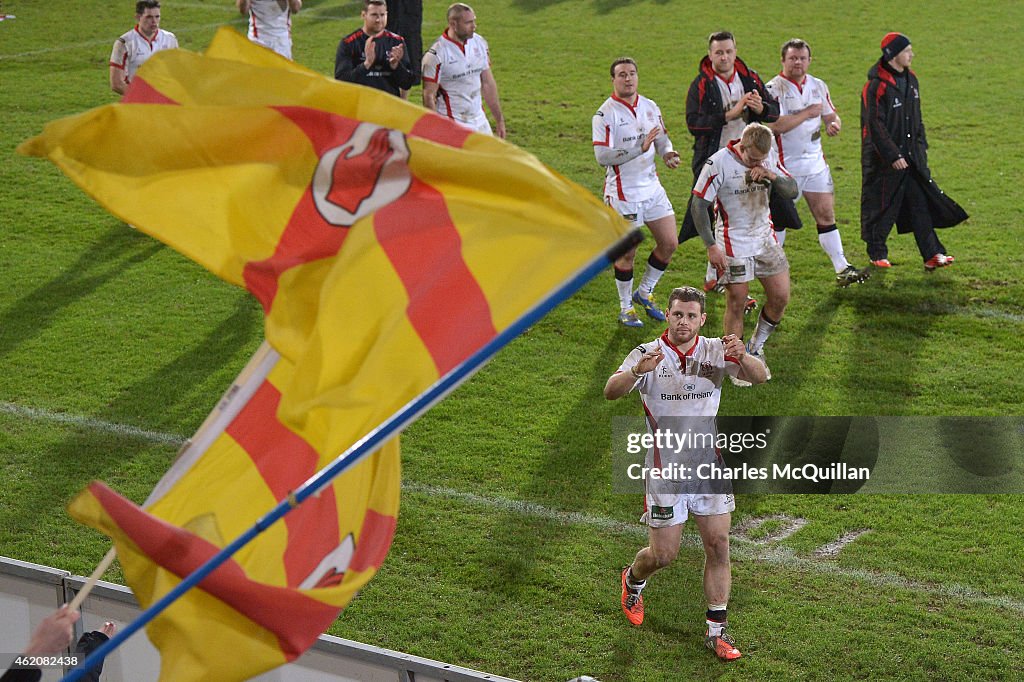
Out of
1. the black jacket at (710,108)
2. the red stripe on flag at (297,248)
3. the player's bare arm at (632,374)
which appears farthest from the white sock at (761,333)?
the red stripe on flag at (297,248)

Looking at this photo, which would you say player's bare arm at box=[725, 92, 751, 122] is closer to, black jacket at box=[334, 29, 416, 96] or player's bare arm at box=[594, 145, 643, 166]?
player's bare arm at box=[594, 145, 643, 166]

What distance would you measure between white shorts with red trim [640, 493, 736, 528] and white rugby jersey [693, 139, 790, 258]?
3203 millimetres

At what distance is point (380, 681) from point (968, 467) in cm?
498

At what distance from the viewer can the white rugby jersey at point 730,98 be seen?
450 inches

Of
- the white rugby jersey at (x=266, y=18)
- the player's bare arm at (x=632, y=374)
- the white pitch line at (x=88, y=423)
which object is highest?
the white rugby jersey at (x=266, y=18)

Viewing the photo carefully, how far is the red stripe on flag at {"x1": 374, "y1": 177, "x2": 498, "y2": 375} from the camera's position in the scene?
166 inches

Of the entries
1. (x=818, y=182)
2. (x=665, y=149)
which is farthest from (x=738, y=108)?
(x=818, y=182)

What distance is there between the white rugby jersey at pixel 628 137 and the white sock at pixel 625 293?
70 centimetres

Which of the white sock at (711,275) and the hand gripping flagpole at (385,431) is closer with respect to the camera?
the hand gripping flagpole at (385,431)

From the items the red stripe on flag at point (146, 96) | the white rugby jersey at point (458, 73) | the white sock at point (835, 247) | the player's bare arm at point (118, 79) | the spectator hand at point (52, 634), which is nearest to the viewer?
the spectator hand at point (52, 634)

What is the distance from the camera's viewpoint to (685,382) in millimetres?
7348

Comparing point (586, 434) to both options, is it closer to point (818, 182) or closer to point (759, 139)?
point (759, 139)

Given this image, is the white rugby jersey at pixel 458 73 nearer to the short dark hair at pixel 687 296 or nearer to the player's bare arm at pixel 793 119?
the player's bare arm at pixel 793 119

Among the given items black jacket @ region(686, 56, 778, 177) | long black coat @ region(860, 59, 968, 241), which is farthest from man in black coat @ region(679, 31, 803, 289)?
long black coat @ region(860, 59, 968, 241)
